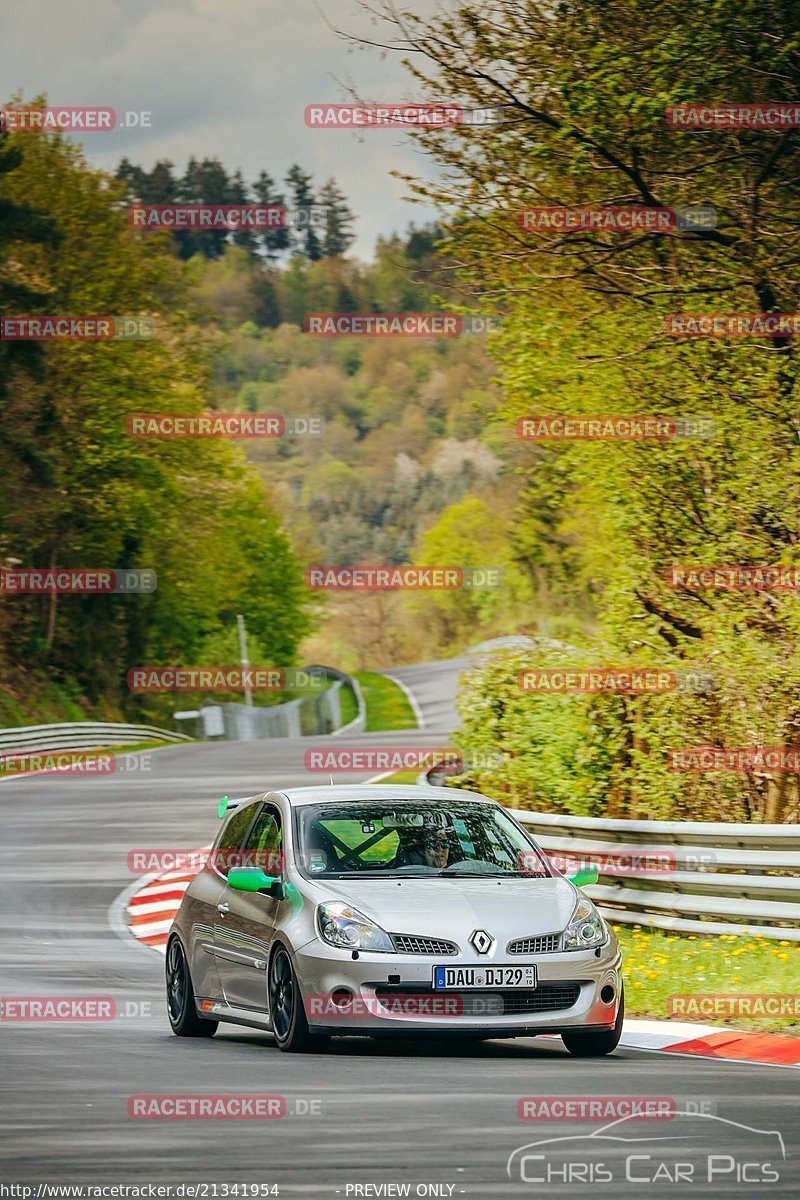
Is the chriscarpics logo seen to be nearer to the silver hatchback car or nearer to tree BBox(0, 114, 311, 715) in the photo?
the silver hatchback car

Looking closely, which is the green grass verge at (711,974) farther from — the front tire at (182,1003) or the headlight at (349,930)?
the front tire at (182,1003)

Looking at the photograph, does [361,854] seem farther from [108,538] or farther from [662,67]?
[108,538]

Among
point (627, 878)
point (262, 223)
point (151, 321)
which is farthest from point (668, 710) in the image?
point (151, 321)

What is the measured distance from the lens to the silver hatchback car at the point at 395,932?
9719mm

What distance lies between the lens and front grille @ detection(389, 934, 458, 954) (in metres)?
9.77

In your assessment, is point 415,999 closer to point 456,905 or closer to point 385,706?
point 456,905

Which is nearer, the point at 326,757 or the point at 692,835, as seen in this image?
the point at 692,835

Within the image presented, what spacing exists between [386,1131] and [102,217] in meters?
58.6

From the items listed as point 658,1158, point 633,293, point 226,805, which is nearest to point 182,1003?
point 226,805

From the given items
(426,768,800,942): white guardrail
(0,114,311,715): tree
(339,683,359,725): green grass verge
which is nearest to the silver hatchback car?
(426,768,800,942): white guardrail

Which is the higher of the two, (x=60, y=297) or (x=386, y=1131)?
(x=60, y=297)

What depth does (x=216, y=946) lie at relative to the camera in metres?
11.1

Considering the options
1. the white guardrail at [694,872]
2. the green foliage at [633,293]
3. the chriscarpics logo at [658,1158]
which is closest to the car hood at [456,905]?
the chriscarpics logo at [658,1158]

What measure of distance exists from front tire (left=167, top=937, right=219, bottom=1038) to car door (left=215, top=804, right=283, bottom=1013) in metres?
0.51
